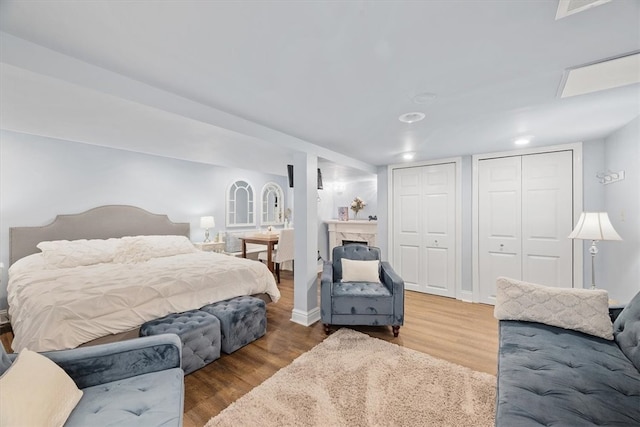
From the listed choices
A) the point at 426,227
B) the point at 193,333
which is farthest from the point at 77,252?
the point at 426,227

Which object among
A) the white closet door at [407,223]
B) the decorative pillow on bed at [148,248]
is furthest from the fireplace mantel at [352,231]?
the decorative pillow on bed at [148,248]

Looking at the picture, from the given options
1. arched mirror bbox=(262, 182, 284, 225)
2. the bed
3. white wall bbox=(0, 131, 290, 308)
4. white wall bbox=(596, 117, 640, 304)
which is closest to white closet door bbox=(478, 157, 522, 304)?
white wall bbox=(596, 117, 640, 304)

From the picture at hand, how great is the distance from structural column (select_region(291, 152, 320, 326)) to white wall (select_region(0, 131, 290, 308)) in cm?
278

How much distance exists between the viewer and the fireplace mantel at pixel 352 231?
559 cm

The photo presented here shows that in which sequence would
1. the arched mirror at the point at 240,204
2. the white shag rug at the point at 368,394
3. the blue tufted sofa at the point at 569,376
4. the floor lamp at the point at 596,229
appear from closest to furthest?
1. the blue tufted sofa at the point at 569,376
2. the white shag rug at the point at 368,394
3. the floor lamp at the point at 596,229
4. the arched mirror at the point at 240,204

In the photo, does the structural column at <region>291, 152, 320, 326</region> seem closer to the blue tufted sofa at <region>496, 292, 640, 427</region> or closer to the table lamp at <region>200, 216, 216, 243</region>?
the blue tufted sofa at <region>496, 292, 640, 427</region>

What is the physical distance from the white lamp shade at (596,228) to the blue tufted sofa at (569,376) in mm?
734

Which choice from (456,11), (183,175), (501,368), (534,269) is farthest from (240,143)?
(534,269)

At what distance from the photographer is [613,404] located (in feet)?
3.75

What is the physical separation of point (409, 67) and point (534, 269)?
3476 mm

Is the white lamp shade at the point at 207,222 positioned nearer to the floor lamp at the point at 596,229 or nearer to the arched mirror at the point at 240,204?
the arched mirror at the point at 240,204

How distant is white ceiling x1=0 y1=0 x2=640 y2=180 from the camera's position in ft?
3.81

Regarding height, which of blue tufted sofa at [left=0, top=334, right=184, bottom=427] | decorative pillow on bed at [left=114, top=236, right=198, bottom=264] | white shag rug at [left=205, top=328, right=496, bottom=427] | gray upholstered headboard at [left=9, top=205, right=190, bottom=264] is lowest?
white shag rug at [left=205, top=328, right=496, bottom=427]

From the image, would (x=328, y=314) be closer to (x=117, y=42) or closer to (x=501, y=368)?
(x=501, y=368)
